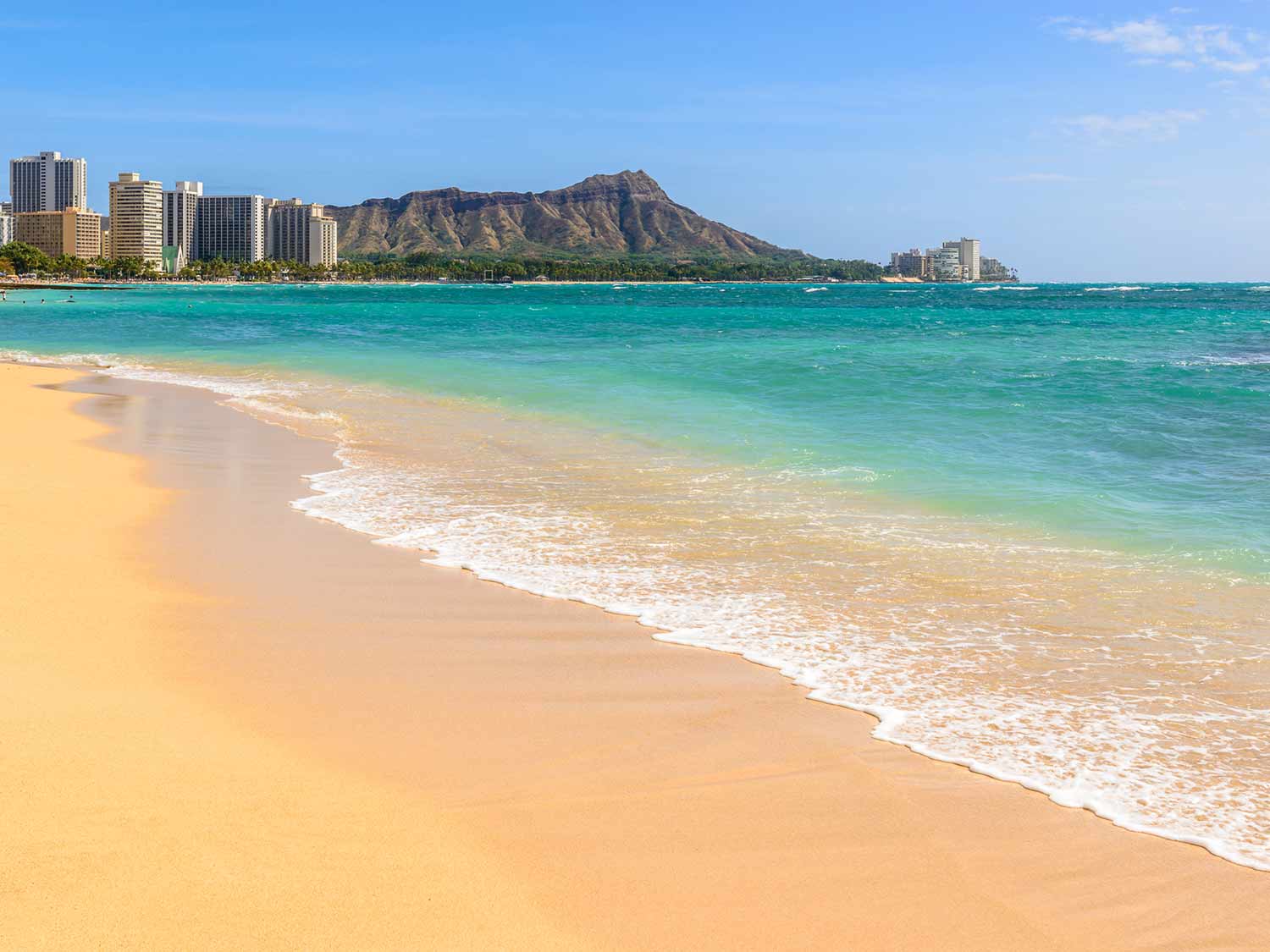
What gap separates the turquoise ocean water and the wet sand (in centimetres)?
47

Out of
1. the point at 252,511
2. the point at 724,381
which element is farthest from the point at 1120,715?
the point at 724,381

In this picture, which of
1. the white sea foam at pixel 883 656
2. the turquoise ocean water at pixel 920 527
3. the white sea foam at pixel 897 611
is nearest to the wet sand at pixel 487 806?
A: the white sea foam at pixel 883 656

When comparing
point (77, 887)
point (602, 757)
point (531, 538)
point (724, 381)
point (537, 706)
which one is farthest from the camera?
point (724, 381)

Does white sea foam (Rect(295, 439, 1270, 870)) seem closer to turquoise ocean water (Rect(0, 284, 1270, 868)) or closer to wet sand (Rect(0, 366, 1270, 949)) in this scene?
turquoise ocean water (Rect(0, 284, 1270, 868))

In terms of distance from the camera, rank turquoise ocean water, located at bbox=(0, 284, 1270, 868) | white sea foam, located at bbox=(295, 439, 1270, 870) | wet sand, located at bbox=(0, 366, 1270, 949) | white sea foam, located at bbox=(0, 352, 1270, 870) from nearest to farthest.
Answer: wet sand, located at bbox=(0, 366, 1270, 949) → white sea foam, located at bbox=(295, 439, 1270, 870) → white sea foam, located at bbox=(0, 352, 1270, 870) → turquoise ocean water, located at bbox=(0, 284, 1270, 868)

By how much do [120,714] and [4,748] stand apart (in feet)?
1.75

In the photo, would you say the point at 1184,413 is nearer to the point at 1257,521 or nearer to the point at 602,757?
the point at 1257,521

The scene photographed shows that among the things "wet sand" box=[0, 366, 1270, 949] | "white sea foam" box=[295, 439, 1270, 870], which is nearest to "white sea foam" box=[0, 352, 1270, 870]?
"white sea foam" box=[295, 439, 1270, 870]

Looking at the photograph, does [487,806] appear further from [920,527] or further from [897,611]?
[920,527]

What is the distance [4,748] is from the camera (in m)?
4.17

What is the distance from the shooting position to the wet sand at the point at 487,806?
3309 mm

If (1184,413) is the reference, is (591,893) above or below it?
below

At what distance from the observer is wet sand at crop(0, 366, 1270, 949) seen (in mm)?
3309

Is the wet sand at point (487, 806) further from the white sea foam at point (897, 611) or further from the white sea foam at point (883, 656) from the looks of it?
the white sea foam at point (897, 611)
